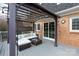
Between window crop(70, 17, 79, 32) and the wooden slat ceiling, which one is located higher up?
the wooden slat ceiling

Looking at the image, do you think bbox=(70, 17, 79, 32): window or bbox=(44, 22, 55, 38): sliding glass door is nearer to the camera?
bbox=(70, 17, 79, 32): window

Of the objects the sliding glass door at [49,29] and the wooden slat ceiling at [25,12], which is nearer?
the wooden slat ceiling at [25,12]

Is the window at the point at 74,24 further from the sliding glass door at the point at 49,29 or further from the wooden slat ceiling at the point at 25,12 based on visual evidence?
the sliding glass door at the point at 49,29

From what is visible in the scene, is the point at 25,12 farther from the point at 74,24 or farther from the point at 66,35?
the point at 66,35

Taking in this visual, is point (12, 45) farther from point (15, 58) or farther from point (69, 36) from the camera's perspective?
point (69, 36)

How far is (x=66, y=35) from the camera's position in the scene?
599 centimetres

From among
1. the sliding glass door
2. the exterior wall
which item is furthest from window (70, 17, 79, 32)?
the sliding glass door

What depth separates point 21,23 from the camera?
4.32 metres

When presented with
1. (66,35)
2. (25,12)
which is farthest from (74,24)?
(25,12)

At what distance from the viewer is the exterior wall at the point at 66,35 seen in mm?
5402

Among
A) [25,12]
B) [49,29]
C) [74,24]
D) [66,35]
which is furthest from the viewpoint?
[49,29]

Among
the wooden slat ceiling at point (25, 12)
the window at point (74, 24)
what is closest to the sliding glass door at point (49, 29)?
the window at point (74, 24)

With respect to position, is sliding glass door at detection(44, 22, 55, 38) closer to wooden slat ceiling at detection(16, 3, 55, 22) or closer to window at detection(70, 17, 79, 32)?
window at detection(70, 17, 79, 32)

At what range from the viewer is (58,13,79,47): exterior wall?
17.7 feet
